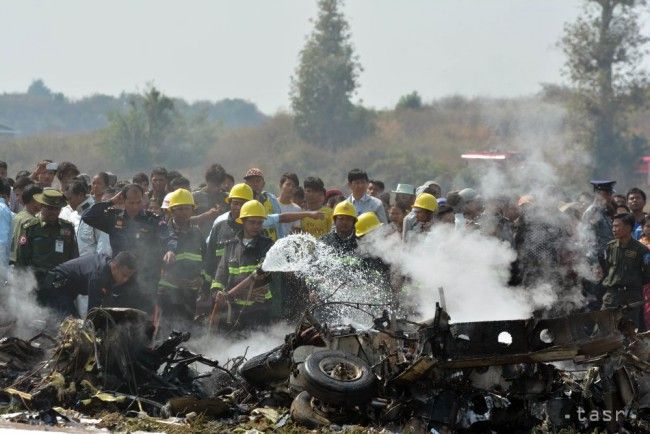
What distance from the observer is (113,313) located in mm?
10219

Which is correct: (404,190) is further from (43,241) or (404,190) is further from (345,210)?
(43,241)

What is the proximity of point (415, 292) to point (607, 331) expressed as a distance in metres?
2.78

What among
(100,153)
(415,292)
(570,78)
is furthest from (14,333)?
(100,153)

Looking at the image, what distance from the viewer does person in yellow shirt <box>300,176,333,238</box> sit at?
1323 centimetres

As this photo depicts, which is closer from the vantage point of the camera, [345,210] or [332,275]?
[332,275]

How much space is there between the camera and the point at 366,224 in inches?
468

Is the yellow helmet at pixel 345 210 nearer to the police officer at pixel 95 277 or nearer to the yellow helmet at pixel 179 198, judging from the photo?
the yellow helmet at pixel 179 198

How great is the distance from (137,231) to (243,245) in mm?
1250

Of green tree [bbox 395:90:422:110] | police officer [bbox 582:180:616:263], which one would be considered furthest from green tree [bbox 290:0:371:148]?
police officer [bbox 582:180:616:263]

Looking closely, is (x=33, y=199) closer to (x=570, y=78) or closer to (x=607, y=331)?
(x=607, y=331)

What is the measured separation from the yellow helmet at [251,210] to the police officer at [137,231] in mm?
937

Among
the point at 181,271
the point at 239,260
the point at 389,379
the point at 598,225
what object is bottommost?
the point at 389,379

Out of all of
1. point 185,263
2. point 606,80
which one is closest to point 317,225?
point 185,263

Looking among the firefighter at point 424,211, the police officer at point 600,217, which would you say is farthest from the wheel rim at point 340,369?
the police officer at point 600,217
